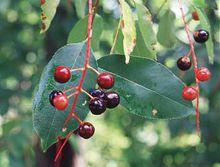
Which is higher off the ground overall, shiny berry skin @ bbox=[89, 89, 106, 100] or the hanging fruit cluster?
the hanging fruit cluster

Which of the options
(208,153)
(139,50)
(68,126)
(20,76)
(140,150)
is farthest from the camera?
(140,150)

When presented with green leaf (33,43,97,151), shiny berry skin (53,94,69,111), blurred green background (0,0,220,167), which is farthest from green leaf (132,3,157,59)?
blurred green background (0,0,220,167)

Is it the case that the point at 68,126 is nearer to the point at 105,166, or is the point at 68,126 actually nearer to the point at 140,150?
the point at 140,150

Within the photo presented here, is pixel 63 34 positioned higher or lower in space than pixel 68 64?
lower

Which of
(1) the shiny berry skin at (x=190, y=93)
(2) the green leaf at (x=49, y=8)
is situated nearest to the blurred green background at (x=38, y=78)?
(2) the green leaf at (x=49, y=8)

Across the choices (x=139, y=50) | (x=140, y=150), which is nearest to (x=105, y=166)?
(x=140, y=150)

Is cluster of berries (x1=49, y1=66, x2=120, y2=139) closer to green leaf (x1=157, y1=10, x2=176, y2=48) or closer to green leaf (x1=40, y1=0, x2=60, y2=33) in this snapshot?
green leaf (x1=40, y1=0, x2=60, y2=33)

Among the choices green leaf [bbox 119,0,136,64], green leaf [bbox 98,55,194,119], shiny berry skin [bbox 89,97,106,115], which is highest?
green leaf [bbox 119,0,136,64]
